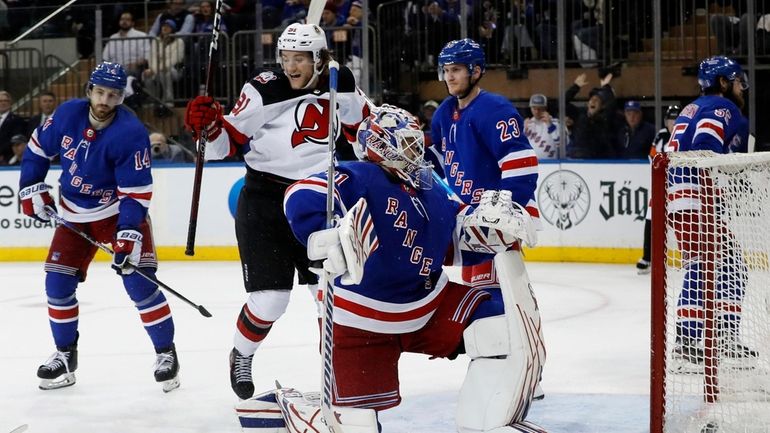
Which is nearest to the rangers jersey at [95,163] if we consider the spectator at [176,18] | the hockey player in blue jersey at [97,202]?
the hockey player in blue jersey at [97,202]

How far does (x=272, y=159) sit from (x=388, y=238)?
116 cm

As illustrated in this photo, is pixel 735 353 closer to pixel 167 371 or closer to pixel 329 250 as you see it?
pixel 329 250

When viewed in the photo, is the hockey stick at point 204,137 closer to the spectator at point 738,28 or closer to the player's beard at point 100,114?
the player's beard at point 100,114

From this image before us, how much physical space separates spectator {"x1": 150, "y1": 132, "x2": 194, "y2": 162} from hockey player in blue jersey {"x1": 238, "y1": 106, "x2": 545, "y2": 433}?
19.1 ft

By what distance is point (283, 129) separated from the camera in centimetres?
381

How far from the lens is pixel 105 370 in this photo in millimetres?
4652

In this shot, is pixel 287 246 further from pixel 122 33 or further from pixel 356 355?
pixel 122 33

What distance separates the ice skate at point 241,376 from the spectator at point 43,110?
5587 millimetres

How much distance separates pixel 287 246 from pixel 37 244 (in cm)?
512

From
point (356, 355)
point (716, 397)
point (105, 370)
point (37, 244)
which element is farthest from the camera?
point (37, 244)

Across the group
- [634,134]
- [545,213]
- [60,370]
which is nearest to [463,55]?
[60,370]

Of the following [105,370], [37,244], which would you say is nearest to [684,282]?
[105,370]

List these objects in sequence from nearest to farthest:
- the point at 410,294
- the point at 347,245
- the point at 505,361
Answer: the point at 347,245, the point at 505,361, the point at 410,294

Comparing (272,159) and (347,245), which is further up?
(272,159)
